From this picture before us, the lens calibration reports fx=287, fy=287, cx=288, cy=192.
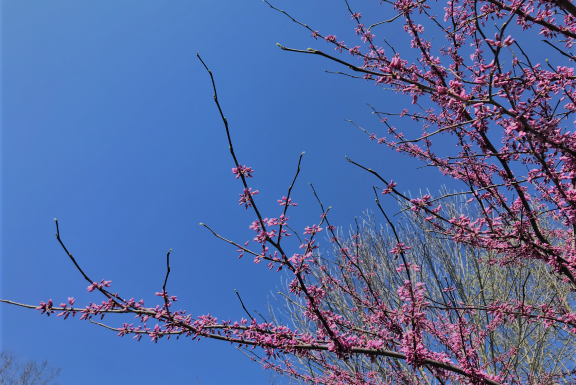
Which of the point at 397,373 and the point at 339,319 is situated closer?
the point at 339,319

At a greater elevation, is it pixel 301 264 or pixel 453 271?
pixel 453 271

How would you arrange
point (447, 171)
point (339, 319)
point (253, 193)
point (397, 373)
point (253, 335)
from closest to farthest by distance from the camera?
point (253, 193)
point (253, 335)
point (339, 319)
point (447, 171)
point (397, 373)

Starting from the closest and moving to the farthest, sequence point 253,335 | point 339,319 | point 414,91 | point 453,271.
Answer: point 414,91 → point 253,335 → point 339,319 → point 453,271

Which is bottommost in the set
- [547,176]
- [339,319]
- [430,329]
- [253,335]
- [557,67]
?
[253,335]

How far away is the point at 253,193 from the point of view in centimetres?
191

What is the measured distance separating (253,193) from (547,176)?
7.31 ft

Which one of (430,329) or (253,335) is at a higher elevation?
(430,329)

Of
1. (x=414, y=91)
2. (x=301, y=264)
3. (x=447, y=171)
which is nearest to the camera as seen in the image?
(x=414, y=91)

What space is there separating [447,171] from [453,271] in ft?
14.2

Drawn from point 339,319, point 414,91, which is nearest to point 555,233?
point 339,319

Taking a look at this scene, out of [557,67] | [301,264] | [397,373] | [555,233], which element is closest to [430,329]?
[397,373]

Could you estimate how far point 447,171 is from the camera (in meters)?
4.12

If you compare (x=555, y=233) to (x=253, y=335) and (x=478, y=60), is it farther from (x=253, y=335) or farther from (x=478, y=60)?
(x=253, y=335)

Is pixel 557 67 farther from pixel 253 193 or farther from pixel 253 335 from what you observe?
Answer: pixel 253 335
